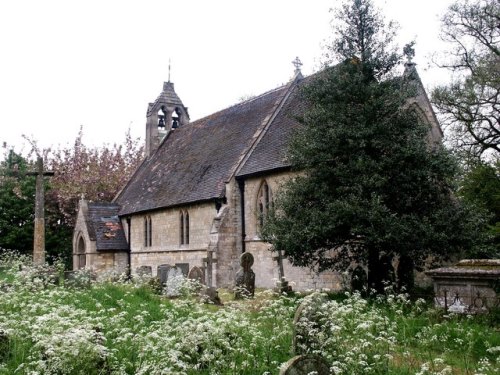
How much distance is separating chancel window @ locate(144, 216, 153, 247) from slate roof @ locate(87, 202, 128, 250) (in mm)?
2514

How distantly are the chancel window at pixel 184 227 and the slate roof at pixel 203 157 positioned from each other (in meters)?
0.68

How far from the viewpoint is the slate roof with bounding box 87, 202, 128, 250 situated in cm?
3045

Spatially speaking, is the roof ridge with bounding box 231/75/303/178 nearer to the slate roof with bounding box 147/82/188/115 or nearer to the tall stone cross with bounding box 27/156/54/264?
the tall stone cross with bounding box 27/156/54/264

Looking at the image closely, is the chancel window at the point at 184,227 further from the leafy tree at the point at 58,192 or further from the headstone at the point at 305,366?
the headstone at the point at 305,366

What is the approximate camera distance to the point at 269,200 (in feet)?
67.7

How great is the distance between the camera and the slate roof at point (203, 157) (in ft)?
76.2

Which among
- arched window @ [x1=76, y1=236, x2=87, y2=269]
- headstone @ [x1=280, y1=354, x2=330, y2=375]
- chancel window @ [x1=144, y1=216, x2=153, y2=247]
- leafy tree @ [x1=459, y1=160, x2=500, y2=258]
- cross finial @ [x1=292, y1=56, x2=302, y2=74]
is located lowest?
headstone @ [x1=280, y1=354, x2=330, y2=375]

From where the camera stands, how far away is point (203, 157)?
2691 centimetres

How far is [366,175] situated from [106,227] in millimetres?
21137

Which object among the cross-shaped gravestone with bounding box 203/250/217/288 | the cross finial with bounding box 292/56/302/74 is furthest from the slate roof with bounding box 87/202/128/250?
the cross finial with bounding box 292/56/302/74

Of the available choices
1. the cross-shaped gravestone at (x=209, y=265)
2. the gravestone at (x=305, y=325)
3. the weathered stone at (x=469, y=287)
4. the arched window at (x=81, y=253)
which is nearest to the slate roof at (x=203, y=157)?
the cross-shaped gravestone at (x=209, y=265)

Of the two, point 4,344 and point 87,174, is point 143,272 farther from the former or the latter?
point 87,174

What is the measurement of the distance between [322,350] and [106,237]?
1001 inches

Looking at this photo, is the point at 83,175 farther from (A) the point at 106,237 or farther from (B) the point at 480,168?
(B) the point at 480,168
